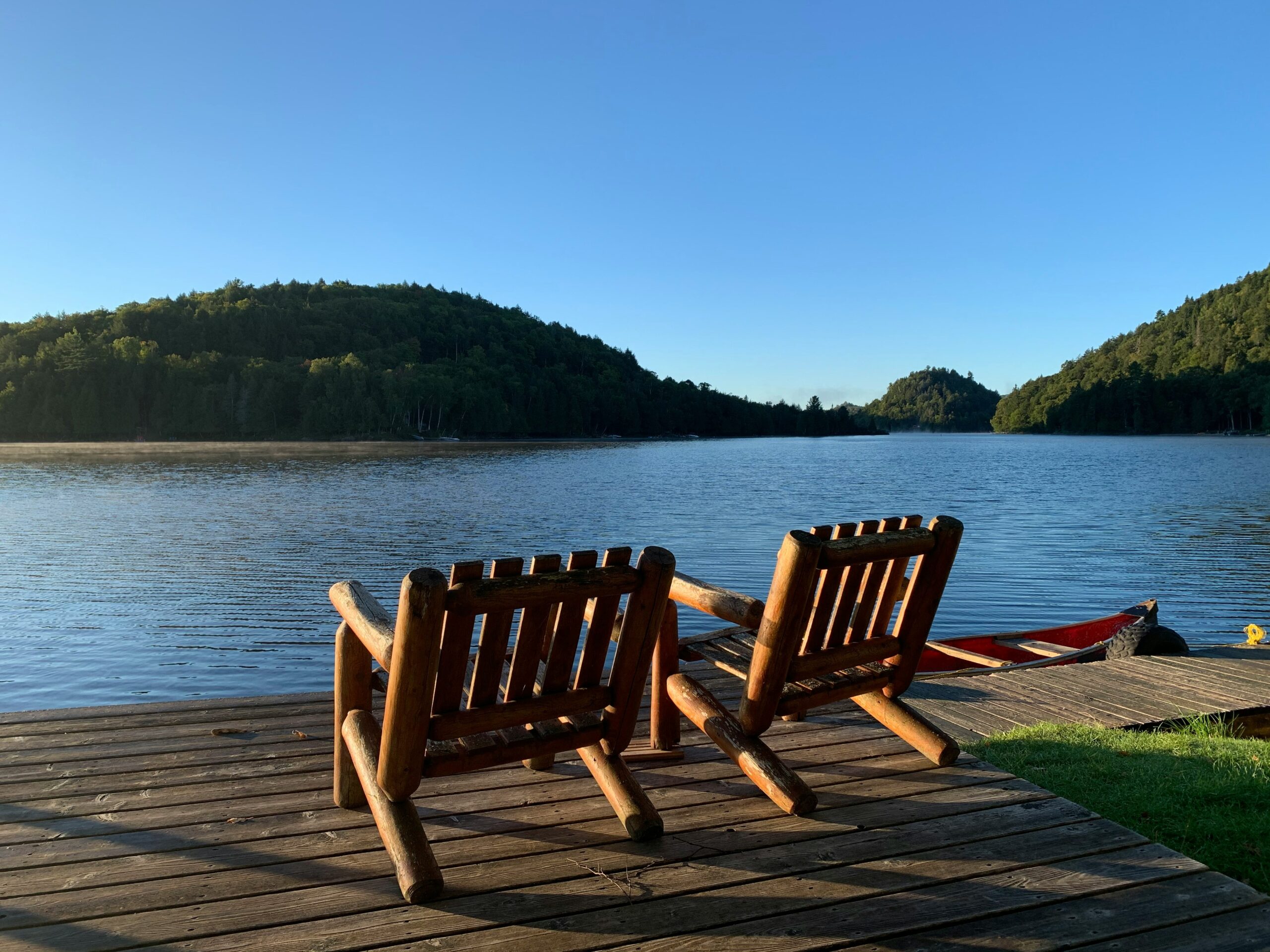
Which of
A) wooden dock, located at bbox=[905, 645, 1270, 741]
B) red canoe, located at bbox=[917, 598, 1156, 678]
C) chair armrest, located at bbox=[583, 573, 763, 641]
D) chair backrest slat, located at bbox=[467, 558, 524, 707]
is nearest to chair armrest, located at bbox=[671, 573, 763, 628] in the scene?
chair armrest, located at bbox=[583, 573, 763, 641]

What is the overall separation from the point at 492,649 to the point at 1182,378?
162 m

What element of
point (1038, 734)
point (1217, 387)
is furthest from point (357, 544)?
point (1217, 387)

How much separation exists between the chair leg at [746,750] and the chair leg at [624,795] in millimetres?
377

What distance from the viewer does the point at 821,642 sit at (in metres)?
3.43

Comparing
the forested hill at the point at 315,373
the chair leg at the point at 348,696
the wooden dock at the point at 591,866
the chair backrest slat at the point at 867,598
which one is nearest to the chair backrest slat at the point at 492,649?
the wooden dock at the point at 591,866

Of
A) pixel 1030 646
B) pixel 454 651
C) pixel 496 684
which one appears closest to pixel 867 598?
pixel 496 684

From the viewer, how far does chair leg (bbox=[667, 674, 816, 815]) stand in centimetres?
308

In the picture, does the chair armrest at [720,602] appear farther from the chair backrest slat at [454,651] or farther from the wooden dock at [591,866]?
the chair backrest slat at [454,651]

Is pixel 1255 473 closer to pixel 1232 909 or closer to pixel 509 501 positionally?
pixel 509 501

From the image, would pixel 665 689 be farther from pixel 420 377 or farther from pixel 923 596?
pixel 420 377

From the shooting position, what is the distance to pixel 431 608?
2.44m

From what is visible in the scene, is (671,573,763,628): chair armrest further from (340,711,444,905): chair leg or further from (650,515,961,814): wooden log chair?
(340,711,444,905): chair leg

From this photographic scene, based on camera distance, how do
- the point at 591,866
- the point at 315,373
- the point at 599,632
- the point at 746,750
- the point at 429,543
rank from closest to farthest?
the point at 591,866 < the point at 599,632 < the point at 746,750 < the point at 429,543 < the point at 315,373

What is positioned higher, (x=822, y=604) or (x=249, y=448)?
(x=822, y=604)
